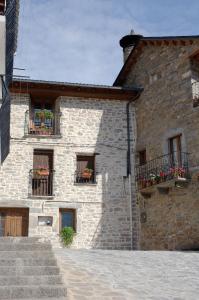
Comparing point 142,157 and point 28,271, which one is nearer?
point 28,271

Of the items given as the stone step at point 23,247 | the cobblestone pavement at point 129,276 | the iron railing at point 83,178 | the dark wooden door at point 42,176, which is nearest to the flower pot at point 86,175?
the iron railing at point 83,178

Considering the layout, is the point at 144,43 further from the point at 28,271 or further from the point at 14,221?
the point at 28,271

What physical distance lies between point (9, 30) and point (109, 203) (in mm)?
9223

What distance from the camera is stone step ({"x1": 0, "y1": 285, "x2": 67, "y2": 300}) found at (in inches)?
249

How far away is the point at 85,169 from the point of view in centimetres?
1794

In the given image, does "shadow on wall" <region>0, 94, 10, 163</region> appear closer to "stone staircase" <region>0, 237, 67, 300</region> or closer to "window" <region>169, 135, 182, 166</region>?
"stone staircase" <region>0, 237, 67, 300</region>

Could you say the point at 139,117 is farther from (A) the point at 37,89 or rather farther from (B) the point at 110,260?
(B) the point at 110,260

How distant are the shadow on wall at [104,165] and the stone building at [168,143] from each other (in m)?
0.71

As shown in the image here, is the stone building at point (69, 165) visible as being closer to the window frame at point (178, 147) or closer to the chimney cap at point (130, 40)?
the window frame at point (178, 147)

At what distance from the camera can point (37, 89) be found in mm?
18203

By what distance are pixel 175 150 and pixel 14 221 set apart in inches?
262

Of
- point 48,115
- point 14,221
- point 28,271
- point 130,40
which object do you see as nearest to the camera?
point 28,271

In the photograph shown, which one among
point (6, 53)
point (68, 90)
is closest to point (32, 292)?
point (6, 53)

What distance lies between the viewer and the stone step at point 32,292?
631 centimetres
